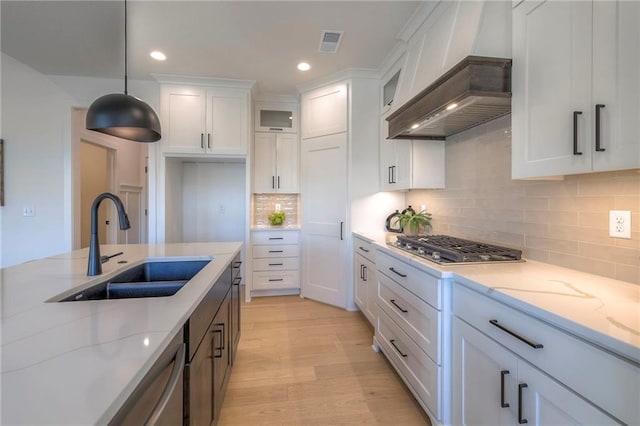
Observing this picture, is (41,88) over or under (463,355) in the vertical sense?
over

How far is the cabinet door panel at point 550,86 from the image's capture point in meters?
1.05

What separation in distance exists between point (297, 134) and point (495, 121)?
271cm

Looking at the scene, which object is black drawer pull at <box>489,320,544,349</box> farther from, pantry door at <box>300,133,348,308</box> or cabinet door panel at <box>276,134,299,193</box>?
cabinet door panel at <box>276,134,299,193</box>

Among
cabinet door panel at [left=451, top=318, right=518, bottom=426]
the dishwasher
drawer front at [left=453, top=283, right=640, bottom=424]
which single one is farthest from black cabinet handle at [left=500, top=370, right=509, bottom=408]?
the dishwasher

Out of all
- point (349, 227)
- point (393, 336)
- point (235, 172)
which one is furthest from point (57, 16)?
point (393, 336)

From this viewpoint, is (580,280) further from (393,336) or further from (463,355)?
(393,336)

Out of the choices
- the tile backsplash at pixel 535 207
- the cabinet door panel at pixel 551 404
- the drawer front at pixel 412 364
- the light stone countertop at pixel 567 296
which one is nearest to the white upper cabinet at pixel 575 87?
the tile backsplash at pixel 535 207

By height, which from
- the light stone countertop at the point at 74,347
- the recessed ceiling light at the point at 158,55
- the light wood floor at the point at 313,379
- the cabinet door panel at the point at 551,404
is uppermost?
the recessed ceiling light at the point at 158,55

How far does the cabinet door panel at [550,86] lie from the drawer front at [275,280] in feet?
9.71

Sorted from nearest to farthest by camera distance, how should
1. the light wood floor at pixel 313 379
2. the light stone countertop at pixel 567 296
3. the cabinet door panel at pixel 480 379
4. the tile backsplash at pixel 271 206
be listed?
the light stone countertop at pixel 567 296
the cabinet door panel at pixel 480 379
the light wood floor at pixel 313 379
the tile backsplash at pixel 271 206

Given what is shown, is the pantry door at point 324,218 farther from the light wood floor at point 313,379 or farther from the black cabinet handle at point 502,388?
the black cabinet handle at point 502,388

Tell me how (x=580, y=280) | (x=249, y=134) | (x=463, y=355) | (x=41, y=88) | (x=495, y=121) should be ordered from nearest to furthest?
(x=580, y=280), (x=463, y=355), (x=495, y=121), (x=41, y=88), (x=249, y=134)

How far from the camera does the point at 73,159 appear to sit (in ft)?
11.3

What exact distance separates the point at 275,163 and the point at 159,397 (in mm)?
3508
